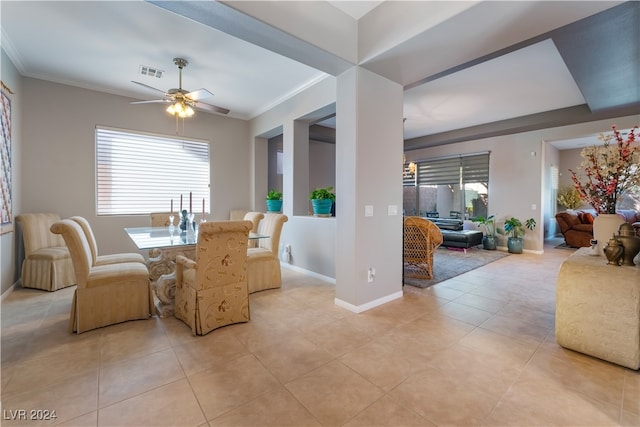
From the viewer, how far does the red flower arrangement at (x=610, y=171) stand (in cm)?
207

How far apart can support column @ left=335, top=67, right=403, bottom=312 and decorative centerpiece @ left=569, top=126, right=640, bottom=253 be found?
1610mm

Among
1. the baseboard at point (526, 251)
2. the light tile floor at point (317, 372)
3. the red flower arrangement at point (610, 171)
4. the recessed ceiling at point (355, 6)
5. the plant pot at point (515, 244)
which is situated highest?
the recessed ceiling at point (355, 6)

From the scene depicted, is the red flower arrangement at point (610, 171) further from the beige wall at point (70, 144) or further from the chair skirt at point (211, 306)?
the beige wall at point (70, 144)

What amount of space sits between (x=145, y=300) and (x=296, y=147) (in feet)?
9.93

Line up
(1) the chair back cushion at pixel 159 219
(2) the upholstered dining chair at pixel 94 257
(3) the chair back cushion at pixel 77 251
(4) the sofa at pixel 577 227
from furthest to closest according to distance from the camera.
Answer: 1. (4) the sofa at pixel 577 227
2. (1) the chair back cushion at pixel 159 219
3. (2) the upholstered dining chair at pixel 94 257
4. (3) the chair back cushion at pixel 77 251

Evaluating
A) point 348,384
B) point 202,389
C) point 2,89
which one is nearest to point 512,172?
point 348,384

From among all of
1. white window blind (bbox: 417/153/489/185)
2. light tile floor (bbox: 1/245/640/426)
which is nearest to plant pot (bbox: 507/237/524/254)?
white window blind (bbox: 417/153/489/185)

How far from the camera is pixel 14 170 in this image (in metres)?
3.54

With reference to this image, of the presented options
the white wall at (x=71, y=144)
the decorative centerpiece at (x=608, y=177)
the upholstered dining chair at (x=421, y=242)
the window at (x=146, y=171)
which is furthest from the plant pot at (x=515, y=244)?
the white wall at (x=71, y=144)

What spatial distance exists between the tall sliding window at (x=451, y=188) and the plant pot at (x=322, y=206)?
5176 millimetres

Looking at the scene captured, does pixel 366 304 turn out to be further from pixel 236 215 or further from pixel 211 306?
pixel 236 215

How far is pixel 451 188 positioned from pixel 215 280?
24.1 ft

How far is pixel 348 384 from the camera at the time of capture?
174cm

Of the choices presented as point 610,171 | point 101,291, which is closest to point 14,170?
point 101,291
